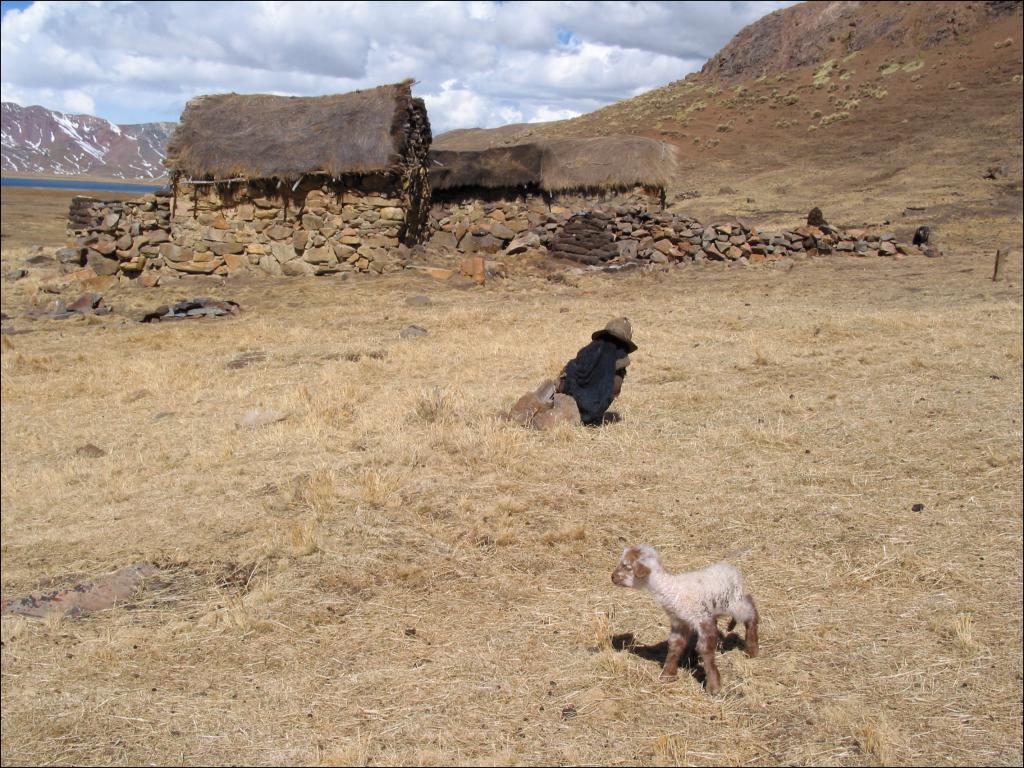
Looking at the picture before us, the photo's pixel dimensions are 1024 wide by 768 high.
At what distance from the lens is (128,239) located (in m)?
16.7

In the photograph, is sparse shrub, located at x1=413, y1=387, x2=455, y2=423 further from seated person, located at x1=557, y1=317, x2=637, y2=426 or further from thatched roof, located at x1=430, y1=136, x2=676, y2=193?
thatched roof, located at x1=430, y1=136, x2=676, y2=193

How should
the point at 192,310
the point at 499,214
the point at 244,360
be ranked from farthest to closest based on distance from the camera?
the point at 499,214 → the point at 192,310 → the point at 244,360

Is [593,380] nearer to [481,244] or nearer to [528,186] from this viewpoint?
[481,244]

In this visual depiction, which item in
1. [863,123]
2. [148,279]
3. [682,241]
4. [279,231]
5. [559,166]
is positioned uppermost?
[863,123]

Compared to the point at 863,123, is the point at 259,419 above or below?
below

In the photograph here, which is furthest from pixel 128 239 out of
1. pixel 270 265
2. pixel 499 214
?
pixel 499 214

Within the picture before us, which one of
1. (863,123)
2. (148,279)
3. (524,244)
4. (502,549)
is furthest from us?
(863,123)

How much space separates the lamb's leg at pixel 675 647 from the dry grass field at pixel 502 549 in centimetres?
8

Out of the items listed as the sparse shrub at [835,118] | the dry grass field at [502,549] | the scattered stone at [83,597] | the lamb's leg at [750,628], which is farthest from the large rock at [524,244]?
the sparse shrub at [835,118]

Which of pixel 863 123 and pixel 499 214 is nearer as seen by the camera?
pixel 499 214

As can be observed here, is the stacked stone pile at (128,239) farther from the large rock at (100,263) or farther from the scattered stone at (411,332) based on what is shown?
the scattered stone at (411,332)

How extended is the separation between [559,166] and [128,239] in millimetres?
9427

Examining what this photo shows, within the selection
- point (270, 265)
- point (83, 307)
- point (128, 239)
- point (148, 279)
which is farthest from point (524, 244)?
point (83, 307)

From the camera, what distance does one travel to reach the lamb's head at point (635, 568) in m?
3.58
